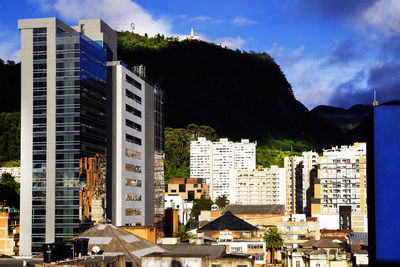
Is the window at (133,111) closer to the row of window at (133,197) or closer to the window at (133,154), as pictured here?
the window at (133,154)

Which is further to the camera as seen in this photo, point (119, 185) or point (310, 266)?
point (119, 185)

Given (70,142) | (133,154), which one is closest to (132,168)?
(133,154)

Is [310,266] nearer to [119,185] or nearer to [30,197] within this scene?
[119,185]

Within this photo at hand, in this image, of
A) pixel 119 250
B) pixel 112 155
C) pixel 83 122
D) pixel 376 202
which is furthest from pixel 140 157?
pixel 376 202

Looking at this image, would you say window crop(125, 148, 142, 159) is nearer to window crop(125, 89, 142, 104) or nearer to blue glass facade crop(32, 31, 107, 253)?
window crop(125, 89, 142, 104)

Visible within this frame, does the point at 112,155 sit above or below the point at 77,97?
below

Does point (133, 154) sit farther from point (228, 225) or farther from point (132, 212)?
point (228, 225)

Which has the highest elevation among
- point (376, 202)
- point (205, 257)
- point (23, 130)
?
point (23, 130)

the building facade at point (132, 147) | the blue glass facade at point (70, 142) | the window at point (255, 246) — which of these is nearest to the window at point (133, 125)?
the building facade at point (132, 147)
